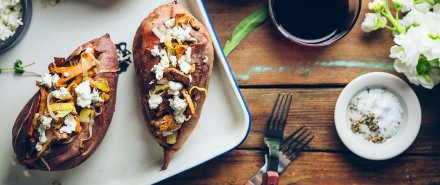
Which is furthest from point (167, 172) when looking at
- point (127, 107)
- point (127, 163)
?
point (127, 107)

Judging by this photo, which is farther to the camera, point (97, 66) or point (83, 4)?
point (83, 4)

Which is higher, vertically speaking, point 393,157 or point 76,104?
point 76,104

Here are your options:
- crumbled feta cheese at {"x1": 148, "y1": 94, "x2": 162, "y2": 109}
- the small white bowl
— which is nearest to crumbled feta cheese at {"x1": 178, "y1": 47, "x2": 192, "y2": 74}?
crumbled feta cheese at {"x1": 148, "y1": 94, "x2": 162, "y2": 109}

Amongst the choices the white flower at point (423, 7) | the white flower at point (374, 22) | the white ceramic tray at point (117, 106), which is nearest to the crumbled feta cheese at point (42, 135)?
the white ceramic tray at point (117, 106)

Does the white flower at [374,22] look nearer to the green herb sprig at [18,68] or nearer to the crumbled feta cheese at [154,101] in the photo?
the crumbled feta cheese at [154,101]

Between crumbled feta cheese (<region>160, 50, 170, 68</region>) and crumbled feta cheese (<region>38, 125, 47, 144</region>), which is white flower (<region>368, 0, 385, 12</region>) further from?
crumbled feta cheese (<region>38, 125, 47, 144</region>)

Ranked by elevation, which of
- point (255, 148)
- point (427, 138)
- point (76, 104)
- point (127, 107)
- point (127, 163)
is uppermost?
point (76, 104)

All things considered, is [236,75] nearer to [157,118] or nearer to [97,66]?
[157,118]

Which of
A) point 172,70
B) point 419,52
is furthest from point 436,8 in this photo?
point 172,70
